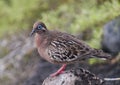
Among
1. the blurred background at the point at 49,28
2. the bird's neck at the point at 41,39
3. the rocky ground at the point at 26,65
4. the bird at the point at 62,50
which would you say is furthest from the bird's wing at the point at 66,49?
the rocky ground at the point at 26,65

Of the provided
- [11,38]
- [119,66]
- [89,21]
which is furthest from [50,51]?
[11,38]

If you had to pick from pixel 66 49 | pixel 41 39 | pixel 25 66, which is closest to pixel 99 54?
pixel 66 49

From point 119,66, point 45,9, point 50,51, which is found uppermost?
point 45,9

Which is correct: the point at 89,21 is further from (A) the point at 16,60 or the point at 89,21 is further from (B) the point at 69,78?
(B) the point at 69,78

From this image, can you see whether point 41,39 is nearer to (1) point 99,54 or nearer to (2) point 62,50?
(2) point 62,50

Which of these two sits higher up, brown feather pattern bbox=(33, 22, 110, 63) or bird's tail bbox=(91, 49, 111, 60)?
brown feather pattern bbox=(33, 22, 110, 63)

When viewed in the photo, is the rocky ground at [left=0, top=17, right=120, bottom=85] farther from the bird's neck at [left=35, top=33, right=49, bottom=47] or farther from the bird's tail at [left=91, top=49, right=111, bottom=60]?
the bird's neck at [left=35, top=33, right=49, bottom=47]

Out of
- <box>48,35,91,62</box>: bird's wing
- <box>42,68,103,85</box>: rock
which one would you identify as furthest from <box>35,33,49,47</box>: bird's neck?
<box>42,68,103,85</box>: rock
